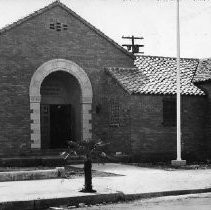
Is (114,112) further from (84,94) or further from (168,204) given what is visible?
(168,204)

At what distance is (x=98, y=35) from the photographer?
25.1 m

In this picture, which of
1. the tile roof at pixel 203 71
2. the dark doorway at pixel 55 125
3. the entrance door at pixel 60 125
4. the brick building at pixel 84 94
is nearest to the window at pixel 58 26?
the brick building at pixel 84 94

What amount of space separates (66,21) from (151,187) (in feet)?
42.1

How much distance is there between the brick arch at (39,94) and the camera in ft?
76.4

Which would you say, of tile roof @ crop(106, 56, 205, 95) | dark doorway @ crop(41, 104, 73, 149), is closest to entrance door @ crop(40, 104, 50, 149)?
dark doorway @ crop(41, 104, 73, 149)

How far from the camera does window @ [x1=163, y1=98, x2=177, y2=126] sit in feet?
79.9

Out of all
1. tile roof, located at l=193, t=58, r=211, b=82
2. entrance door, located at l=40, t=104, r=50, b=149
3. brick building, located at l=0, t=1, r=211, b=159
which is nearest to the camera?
brick building, located at l=0, t=1, r=211, b=159

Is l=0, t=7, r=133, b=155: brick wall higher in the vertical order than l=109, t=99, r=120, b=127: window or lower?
higher

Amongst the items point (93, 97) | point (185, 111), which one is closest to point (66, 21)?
point (93, 97)

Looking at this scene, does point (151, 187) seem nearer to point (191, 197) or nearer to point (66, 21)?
point (191, 197)

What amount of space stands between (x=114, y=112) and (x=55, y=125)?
3370 mm

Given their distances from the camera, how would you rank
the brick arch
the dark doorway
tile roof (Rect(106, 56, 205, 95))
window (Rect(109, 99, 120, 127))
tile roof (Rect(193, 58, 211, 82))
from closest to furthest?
the brick arch → tile roof (Rect(106, 56, 205, 95)) → window (Rect(109, 99, 120, 127)) → the dark doorway → tile roof (Rect(193, 58, 211, 82))

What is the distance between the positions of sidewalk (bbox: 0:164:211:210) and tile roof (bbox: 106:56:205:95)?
6.90m

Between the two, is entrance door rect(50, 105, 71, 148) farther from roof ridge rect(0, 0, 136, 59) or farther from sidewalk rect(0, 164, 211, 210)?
sidewalk rect(0, 164, 211, 210)
